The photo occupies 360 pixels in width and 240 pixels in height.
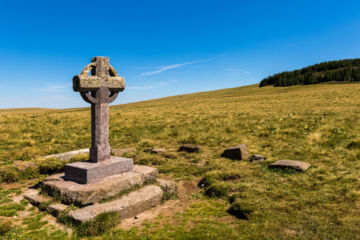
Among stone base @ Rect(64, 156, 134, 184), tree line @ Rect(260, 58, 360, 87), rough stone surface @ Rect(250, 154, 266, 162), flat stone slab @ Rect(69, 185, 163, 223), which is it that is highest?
tree line @ Rect(260, 58, 360, 87)

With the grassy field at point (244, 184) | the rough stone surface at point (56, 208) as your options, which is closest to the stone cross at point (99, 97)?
the rough stone surface at point (56, 208)

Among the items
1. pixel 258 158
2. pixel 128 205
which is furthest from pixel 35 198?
pixel 258 158

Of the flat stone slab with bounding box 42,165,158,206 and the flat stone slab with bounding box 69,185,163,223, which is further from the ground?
the flat stone slab with bounding box 42,165,158,206

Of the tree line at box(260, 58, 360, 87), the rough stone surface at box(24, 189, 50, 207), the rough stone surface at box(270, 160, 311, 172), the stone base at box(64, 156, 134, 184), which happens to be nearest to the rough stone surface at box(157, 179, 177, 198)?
the stone base at box(64, 156, 134, 184)

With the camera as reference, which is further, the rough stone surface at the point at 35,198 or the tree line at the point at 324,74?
the tree line at the point at 324,74

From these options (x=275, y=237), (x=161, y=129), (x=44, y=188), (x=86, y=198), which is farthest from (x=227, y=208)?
(x=161, y=129)

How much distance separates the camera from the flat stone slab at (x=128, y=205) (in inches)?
213

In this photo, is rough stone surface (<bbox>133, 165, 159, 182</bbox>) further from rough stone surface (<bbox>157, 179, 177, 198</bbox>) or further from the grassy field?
the grassy field

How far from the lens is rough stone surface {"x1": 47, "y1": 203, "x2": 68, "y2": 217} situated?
5.93 m

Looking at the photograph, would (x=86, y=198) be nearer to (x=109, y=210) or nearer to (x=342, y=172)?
(x=109, y=210)

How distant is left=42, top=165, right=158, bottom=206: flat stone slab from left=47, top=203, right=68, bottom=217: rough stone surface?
0.18m

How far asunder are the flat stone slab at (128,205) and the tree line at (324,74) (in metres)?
88.7

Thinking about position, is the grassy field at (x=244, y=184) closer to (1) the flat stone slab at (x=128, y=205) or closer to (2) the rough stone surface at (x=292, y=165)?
(2) the rough stone surface at (x=292, y=165)

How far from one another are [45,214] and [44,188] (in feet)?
4.00
